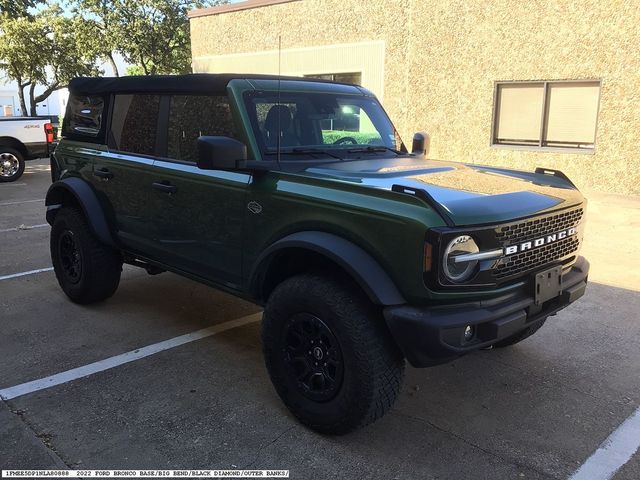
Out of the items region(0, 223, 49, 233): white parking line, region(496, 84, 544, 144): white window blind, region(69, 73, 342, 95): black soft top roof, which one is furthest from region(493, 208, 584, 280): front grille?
region(496, 84, 544, 144): white window blind

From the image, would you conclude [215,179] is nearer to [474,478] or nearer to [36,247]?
[474,478]

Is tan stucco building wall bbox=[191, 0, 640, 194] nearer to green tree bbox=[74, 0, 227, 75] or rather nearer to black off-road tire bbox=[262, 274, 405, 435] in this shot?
black off-road tire bbox=[262, 274, 405, 435]

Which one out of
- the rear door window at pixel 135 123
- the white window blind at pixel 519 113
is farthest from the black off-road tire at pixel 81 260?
the white window blind at pixel 519 113

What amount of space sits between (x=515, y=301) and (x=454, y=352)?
18.9 inches

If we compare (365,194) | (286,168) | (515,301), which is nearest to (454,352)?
(515,301)

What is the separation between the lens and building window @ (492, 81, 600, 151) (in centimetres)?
1131

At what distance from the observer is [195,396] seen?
3.45 meters

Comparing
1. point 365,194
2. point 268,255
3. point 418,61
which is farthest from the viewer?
point 418,61

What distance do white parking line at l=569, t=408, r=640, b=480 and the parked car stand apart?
13845 millimetres

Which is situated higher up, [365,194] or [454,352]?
[365,194]

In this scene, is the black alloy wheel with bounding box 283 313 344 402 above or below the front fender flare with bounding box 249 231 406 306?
below

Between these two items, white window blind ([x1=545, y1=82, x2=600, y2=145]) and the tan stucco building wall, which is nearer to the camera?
the tan stucco building wall

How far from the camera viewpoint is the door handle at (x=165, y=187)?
3842mm

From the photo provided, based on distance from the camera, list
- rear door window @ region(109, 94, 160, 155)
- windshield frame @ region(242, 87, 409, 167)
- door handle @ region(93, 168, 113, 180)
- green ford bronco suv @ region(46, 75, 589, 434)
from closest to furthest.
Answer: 1. green ford bronco suv @ region(46, 75, 589, 434)
2. windshield frame @ region(242, 87, 409, 167)
3. rear door window @ region(109, 94, 160, 155)
4. door handle @ region(93, 168, 113, 180)
